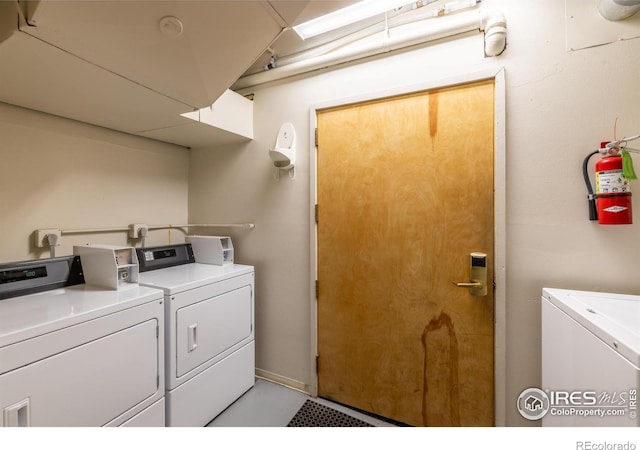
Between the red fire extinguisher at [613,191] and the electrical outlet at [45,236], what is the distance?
2.98 meters

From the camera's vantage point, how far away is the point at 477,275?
4.89ft

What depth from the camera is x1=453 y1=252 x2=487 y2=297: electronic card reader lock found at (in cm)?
148

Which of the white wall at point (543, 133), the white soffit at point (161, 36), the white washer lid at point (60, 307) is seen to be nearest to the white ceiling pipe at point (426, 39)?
the white wall at point (543, 133)

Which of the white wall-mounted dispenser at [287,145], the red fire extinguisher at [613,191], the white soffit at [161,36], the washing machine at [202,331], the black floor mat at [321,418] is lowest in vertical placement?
the black floor mat at [321,418]

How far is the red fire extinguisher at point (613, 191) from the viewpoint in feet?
3.84

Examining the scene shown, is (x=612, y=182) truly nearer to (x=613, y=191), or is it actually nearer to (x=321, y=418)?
(x=613, y=191)

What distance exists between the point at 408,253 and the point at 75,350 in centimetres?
168

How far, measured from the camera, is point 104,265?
58.0 inches

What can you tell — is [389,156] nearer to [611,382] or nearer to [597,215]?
[597,215]

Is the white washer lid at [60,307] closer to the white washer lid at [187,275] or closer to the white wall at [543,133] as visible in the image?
the white washer lid at [187,275]

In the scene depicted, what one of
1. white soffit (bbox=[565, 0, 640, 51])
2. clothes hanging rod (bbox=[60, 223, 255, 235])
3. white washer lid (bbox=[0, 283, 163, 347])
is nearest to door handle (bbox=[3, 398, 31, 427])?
white washer lid (bbox=[0, 283, 163, 347])

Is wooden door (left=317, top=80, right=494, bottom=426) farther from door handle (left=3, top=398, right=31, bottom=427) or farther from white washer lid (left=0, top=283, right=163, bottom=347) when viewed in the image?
door handle (left=3, top=398, right=31, bottom=427)
